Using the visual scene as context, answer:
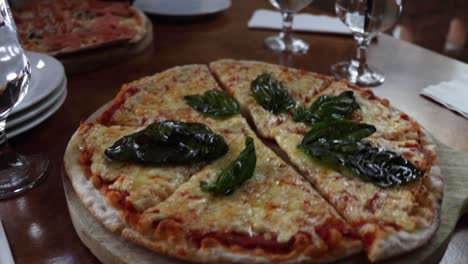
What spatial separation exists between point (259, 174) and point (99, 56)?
1094mm

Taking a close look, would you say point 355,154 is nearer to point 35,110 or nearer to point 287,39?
point 35,110

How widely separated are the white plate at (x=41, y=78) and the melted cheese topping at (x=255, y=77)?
55 cm

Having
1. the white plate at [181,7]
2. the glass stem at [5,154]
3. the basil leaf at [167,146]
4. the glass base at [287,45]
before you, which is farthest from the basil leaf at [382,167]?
the white plate at [181,7]

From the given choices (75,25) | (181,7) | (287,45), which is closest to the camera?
(287,45)

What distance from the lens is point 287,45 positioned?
2398 millimetres

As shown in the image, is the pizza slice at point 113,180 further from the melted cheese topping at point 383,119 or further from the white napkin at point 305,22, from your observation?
the white napkin at point 305,22

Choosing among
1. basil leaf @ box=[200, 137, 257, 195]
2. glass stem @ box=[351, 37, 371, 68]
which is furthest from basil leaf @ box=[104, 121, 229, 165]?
glass stem @ box=[351, 37, 371, 68]

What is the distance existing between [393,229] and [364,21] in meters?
1.08

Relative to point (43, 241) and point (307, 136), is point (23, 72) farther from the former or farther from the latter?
point (307, 136)

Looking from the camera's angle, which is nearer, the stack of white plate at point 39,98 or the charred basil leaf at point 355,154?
the charred basil leaf at point 355,154

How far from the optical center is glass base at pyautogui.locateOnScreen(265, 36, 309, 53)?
7.81 feet

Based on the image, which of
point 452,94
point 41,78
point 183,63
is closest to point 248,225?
point 41,78

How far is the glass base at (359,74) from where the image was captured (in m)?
2.11

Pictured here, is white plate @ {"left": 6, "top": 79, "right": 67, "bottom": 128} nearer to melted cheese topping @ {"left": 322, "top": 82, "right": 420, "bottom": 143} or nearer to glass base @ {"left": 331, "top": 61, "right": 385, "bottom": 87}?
melted cheese topping @ {"left": 322, "top": 82, "right": 420, "bottom": 143}
